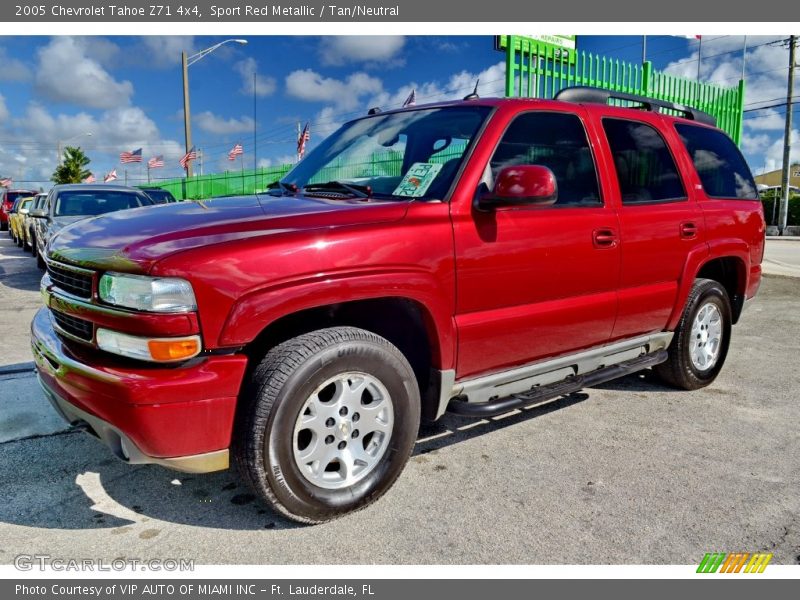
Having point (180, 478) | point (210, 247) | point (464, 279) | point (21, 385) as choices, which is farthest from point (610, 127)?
point (21, 385)

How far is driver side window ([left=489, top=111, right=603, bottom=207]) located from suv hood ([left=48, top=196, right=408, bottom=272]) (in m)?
0.86

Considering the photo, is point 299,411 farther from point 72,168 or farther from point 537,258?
point 72,168

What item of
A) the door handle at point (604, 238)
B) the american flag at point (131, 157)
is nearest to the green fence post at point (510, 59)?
the door handle at point (604, 238)

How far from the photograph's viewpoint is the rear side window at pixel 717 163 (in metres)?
4.62

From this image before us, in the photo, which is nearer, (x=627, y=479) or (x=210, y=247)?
(x=210, y=247)

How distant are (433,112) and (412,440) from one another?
1.87 meters

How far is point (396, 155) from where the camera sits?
3.69 meters

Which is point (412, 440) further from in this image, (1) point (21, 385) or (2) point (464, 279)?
(1) point (21, 385)

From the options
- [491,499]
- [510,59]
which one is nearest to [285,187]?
[491,499]

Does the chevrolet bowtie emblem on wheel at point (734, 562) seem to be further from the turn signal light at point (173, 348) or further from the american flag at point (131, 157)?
the american flag at point (131, 157)

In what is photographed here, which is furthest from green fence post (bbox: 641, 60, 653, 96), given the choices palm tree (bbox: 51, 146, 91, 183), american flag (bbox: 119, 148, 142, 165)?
palm tree (bbox: 51, 146, 91, 183)

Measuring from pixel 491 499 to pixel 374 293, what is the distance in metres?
1.15

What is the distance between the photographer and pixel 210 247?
2447mm

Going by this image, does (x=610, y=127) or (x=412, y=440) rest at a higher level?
(x=610, y=127)
